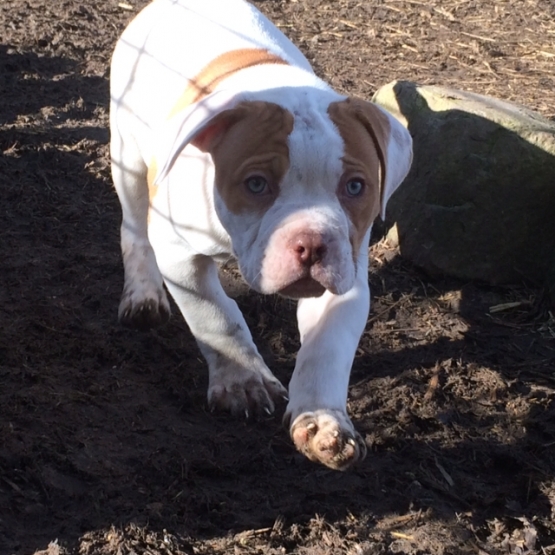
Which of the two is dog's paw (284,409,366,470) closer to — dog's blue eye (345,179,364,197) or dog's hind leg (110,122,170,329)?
dog's blue eye (345,179,364,197)

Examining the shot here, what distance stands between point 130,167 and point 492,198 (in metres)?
1.77

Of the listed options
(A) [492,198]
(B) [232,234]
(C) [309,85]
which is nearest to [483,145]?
(A) [492,198]

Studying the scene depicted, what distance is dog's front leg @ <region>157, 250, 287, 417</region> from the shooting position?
3725 mm

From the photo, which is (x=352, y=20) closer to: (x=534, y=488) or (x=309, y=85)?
(x=309, y=85)

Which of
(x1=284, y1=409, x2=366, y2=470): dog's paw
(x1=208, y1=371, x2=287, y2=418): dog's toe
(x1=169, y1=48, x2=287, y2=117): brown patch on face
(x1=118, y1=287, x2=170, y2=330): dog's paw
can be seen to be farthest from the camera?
(x1=118, y1=287, x2=170, y2=330): dog's paw

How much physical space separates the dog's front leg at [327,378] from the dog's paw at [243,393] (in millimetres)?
315

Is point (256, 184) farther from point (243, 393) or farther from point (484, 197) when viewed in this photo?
point (484, 197)

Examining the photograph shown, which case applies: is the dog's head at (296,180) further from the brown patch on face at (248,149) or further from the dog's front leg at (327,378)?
the dog's front leg at (327,378)

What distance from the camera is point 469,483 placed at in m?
3.42

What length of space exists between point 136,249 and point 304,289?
5.27 feet

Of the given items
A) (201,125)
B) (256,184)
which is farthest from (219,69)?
(256,184)

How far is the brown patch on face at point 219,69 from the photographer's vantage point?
3.82 m

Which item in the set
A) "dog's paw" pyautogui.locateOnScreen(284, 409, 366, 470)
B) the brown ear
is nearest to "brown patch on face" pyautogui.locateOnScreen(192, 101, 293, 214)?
the brown ear

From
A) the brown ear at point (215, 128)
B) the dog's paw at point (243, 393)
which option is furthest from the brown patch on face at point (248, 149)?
the dog's paw at point (243, 393)
